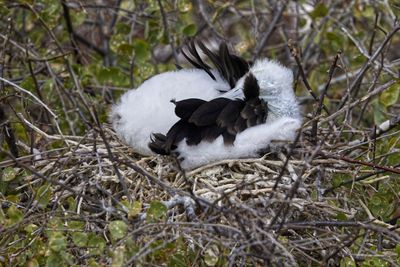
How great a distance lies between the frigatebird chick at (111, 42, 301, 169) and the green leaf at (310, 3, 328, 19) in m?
0.87

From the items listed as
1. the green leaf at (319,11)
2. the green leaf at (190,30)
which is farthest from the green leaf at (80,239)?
the green leaf at (319,11)

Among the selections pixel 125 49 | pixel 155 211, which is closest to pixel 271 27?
pixel 125 49

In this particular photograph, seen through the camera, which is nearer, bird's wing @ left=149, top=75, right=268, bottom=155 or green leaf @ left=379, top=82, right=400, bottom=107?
bird's wing @ left=149, top=75, right=268, bottom=155

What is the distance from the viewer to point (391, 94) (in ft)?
10.9

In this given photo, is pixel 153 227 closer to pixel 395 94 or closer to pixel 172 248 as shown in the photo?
pixel 172 248

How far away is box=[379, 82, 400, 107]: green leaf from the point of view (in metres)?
3.29

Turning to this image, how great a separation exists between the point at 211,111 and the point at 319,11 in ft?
4.34

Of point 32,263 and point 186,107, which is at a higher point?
point 186,107

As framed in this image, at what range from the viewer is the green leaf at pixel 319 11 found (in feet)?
13.4

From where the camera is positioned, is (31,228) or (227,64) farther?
(227,64)

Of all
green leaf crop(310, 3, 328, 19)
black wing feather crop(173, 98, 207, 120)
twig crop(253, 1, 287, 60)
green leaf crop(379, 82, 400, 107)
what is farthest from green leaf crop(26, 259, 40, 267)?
green leaf crop(310, 3, 328, 19)

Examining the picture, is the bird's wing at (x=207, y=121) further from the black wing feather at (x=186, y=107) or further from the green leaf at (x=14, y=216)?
the green leaf at (x=14, y=216)

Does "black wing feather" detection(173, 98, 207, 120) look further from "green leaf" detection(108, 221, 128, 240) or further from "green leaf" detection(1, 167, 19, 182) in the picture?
"green leaf" detection(108, 221, 128, 240)

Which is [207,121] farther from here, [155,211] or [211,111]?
[155,211]
